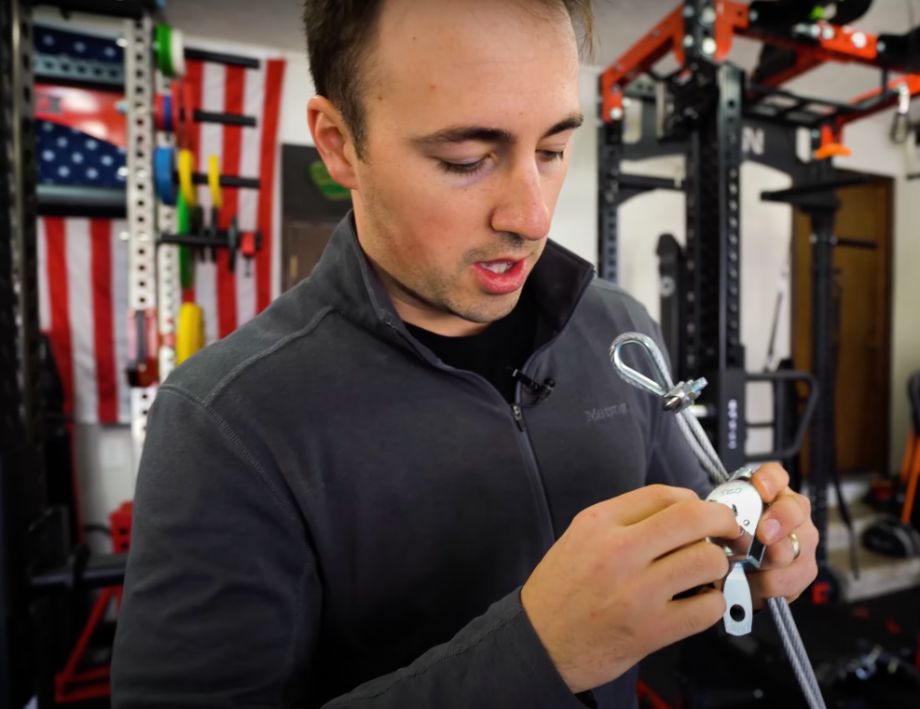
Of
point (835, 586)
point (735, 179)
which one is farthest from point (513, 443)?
point (835, 586)

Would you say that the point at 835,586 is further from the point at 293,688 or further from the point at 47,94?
the point at 47,94

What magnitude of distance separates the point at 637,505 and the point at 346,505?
0.36 meters

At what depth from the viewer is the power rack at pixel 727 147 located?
1771mm

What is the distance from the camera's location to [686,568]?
44 centimetres

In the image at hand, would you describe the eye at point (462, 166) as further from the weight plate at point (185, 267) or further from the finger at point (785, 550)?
the weight plate at point (185, 267)

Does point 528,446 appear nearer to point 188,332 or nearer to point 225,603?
point 225,603

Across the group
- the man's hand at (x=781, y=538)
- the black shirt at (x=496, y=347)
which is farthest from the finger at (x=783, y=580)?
the black shirt at (x=496, y=347)

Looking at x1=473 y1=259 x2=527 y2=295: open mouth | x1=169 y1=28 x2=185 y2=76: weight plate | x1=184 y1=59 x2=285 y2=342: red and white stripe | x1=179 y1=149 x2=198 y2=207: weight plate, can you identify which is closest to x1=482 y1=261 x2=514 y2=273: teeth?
x1=473 y1=259 x2=527 y2=295: open mouth

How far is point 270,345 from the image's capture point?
0.70 metres

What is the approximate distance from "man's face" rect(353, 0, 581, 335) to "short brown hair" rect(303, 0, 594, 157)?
2 centimetres

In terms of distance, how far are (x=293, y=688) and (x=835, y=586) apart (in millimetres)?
2513

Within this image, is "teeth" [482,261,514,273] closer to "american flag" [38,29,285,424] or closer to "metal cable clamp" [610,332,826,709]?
"metal cable clamp" [610,332,826,709]

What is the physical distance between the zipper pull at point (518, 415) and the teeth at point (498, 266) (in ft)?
0.64

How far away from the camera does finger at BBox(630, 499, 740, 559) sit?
430 millimetres
